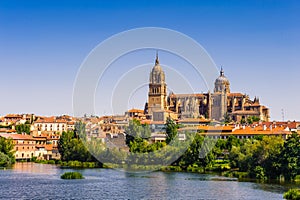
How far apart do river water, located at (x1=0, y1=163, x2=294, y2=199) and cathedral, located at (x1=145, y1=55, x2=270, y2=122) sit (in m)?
55.1

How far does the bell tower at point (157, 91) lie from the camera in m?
92.8

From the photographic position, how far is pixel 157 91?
3693 inches

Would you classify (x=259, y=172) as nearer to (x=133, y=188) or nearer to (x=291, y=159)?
(x=291, y=159)

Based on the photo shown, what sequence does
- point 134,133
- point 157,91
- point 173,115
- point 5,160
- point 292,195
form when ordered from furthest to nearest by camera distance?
1. point 157,91
2. point 173,115
3. point 134,133
4. point 5,160
5. point 292,195

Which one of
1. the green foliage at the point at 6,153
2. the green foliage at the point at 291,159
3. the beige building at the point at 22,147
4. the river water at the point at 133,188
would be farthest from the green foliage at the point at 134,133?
the green foliage at the point at 291,159

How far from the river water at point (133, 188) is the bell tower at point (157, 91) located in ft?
196

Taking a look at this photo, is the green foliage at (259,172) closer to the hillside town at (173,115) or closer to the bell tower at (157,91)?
the hillside town at (173,115)

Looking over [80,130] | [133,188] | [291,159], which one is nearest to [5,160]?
[80,130]

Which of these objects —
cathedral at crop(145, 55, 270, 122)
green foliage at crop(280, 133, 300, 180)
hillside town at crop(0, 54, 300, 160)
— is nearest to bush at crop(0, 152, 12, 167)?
hillside town at crop(0, 54, 300, 160)

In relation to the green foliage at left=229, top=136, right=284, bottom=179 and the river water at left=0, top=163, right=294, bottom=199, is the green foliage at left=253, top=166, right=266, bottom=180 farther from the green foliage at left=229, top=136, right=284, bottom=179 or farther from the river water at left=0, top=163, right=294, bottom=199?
the river water at left=0, top=163, right=294, bottom=199

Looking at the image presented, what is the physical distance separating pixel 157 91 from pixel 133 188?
6731cm

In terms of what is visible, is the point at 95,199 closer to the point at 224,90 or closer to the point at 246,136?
the point at 246,136

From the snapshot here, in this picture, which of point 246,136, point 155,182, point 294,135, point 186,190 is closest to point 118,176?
point 155,182

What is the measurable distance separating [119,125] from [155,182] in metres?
41.0
